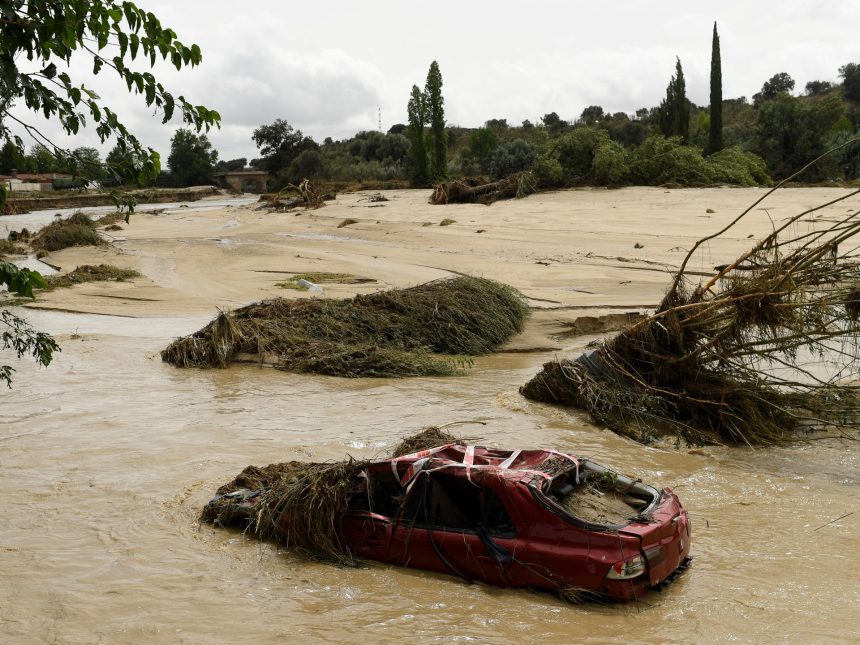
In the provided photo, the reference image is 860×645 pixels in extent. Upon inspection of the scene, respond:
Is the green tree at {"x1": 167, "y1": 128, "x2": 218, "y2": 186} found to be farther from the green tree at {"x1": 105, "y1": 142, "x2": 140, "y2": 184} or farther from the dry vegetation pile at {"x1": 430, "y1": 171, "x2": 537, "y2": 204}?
the green tree at {"x1": 105, "y1": 142, "x2": 140, "y2": 184}

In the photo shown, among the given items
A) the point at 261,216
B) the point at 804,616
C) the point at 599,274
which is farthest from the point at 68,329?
the point at 261,216

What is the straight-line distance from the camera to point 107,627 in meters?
6.66

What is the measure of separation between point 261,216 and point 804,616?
38634mm

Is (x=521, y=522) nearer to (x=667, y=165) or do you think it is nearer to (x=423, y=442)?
(x=423, y=442)

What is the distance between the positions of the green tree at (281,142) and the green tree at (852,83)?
42.3 meters

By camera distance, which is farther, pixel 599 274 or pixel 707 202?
pixel 707 202

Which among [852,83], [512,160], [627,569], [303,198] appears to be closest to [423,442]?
[627,569]

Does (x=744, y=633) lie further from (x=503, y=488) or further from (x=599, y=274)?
(x=599, y=274)

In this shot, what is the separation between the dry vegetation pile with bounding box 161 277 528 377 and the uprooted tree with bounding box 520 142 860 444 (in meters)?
4.32

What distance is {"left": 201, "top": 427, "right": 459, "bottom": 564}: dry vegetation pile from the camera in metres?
7.35

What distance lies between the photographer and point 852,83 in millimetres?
69375

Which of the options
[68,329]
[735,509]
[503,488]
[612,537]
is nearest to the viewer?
[612,537]

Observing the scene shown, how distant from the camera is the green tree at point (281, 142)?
73375 millimetres

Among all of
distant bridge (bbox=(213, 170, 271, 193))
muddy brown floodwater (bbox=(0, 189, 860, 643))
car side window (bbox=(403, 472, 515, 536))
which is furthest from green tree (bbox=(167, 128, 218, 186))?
car side window (bbox=(403, 472, 515, 536))
